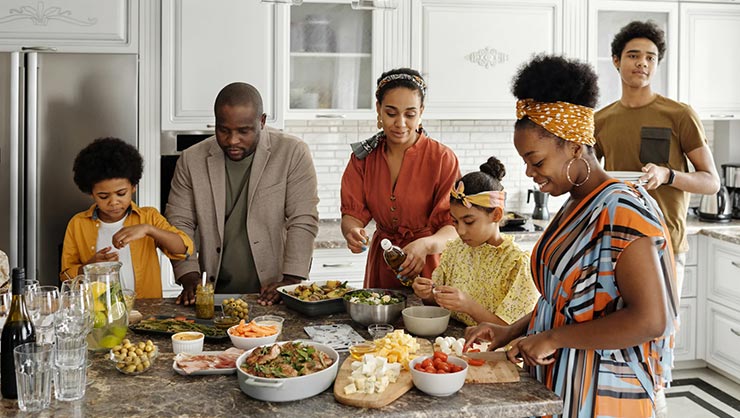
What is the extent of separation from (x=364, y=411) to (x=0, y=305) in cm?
102

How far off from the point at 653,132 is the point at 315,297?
74.2 inches

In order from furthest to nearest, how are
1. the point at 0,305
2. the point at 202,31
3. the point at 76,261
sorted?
the point at 202,31 → the point at 76,261 → the point at 0,305

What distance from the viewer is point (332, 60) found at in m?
4.36

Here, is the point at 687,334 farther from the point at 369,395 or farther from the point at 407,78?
the point at 369,395

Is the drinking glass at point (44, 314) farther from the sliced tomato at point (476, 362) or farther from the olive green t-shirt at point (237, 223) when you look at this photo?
the olive green t-shirt at point (237, 223)

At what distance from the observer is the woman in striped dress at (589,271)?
160cm

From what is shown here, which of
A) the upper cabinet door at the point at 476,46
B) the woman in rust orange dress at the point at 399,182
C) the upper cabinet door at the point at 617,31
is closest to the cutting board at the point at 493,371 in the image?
the woman in rust orange dress at the point at 399,182

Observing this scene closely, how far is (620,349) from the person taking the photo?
1.67 meters

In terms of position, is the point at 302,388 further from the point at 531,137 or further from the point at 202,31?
the point at 202,31

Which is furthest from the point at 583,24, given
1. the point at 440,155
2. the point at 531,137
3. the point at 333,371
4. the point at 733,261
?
the point at 333,371

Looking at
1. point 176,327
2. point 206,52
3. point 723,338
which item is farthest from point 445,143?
point 176,327

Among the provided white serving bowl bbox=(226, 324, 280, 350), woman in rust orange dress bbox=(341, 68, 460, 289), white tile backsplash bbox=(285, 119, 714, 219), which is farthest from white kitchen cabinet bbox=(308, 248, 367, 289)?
white serving bowl bbox=(226, 324, 280, 350)

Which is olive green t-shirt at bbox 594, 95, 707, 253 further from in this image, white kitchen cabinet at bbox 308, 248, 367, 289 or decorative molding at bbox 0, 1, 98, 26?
decorative molding at bbox 0, 1, 98, 26

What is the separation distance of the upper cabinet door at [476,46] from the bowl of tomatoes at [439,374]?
2852mm
